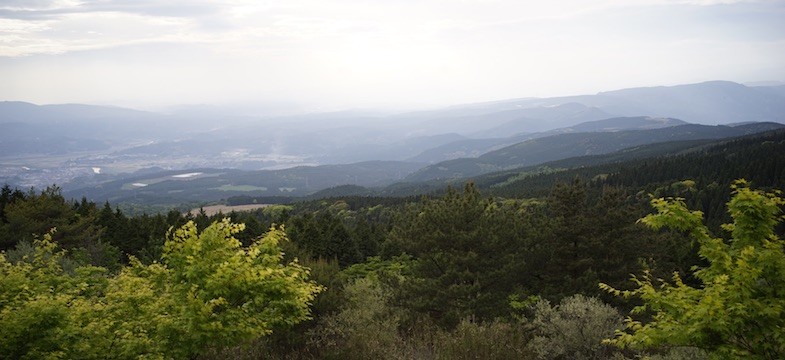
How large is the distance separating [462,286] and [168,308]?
43.2 feet

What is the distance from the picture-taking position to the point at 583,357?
13219mm

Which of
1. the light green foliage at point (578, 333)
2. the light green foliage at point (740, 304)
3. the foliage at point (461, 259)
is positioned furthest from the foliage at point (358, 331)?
the light green foliage at point (740, 304)

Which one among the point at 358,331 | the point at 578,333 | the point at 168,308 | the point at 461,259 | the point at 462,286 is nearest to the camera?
the point at 168,308

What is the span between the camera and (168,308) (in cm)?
1153

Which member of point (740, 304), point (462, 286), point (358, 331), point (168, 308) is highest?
point (740, 304)

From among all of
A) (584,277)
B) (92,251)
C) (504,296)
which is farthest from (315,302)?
(92,251)

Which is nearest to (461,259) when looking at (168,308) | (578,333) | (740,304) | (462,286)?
(462,286)

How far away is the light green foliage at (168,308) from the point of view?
8.74 m

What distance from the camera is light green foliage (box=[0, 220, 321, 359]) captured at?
28.7 ft

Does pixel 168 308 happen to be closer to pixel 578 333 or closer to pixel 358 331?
pixel 358 331

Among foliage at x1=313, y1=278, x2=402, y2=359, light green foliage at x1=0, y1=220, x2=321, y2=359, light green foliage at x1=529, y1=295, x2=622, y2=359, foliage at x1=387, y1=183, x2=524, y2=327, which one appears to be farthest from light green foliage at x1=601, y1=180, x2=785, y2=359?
foliage at x1=387, y1=183, x2=524, y2=327

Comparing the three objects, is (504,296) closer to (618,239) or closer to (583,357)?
(618,239)

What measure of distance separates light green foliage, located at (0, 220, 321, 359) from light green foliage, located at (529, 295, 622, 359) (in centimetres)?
758

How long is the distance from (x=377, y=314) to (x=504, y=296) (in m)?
7.85
